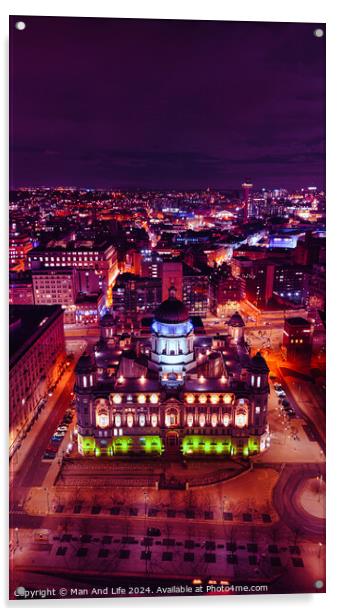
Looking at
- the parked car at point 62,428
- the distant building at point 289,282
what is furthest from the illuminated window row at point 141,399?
the distant building at point 289,282

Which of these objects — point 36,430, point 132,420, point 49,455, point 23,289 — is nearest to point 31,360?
point 36,430

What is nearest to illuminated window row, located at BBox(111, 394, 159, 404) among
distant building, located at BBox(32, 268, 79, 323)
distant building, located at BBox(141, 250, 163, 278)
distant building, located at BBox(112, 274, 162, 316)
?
distant building, located at BBox(32, 268, 79, 323)

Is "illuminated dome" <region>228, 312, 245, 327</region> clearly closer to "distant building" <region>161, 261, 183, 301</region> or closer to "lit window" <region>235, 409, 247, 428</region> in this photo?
"lit window" <region>235, 409, 247, 428</region>

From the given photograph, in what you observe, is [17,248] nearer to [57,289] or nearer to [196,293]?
[57,289]

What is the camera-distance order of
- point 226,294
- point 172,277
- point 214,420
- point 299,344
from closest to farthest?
point 214,420, point 299,344, point 172,277, point 226,294

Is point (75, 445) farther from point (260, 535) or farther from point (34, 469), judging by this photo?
point (260, 535)

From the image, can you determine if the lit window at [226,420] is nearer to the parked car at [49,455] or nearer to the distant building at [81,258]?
the parked car at [49,455]

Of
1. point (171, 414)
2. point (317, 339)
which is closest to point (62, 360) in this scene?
point (171, 414)

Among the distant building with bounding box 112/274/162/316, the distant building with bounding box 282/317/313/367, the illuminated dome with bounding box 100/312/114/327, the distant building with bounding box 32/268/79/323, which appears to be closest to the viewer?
the illuminated dome with bounding box 100/312/114/327
